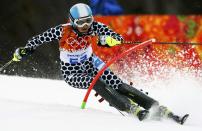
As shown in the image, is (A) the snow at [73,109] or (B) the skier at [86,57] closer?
(A) the snow at [73,109]

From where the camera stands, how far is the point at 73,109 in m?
7.05

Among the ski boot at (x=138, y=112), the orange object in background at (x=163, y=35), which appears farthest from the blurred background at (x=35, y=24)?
the ski boot at (x=138, y=112)

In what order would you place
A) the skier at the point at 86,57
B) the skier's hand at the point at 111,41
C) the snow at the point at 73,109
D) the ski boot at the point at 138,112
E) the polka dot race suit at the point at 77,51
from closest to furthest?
1. the snow at the point at 73,109
2. the ski boot at the point at 138,112
3. the skier at the point at 86,57
4. the skier's hand at the point at 111,41
5. the polka dot race suit at the point at 77,51

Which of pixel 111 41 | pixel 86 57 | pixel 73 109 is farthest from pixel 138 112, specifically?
pixel 86 57

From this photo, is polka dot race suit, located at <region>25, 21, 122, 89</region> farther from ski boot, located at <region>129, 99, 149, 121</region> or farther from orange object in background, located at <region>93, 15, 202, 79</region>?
orange object in background, located at <region>93, 15, 202, 79</region>

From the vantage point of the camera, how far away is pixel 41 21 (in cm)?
1252

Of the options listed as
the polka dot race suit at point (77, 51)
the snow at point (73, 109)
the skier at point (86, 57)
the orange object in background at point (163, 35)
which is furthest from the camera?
the orange object in background at point (163, 35)

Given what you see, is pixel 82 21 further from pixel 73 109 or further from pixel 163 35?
pixel 163 35

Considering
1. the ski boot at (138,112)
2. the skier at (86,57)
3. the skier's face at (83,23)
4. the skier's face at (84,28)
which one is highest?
the skier's face at (83,23)

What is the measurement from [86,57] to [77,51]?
153 millimetres

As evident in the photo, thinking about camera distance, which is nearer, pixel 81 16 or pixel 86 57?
pixel 81 16

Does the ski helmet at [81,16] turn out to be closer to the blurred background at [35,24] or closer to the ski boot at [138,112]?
the ski boot at [138,112]

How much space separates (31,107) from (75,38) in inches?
35.5

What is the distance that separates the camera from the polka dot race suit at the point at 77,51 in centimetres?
736
